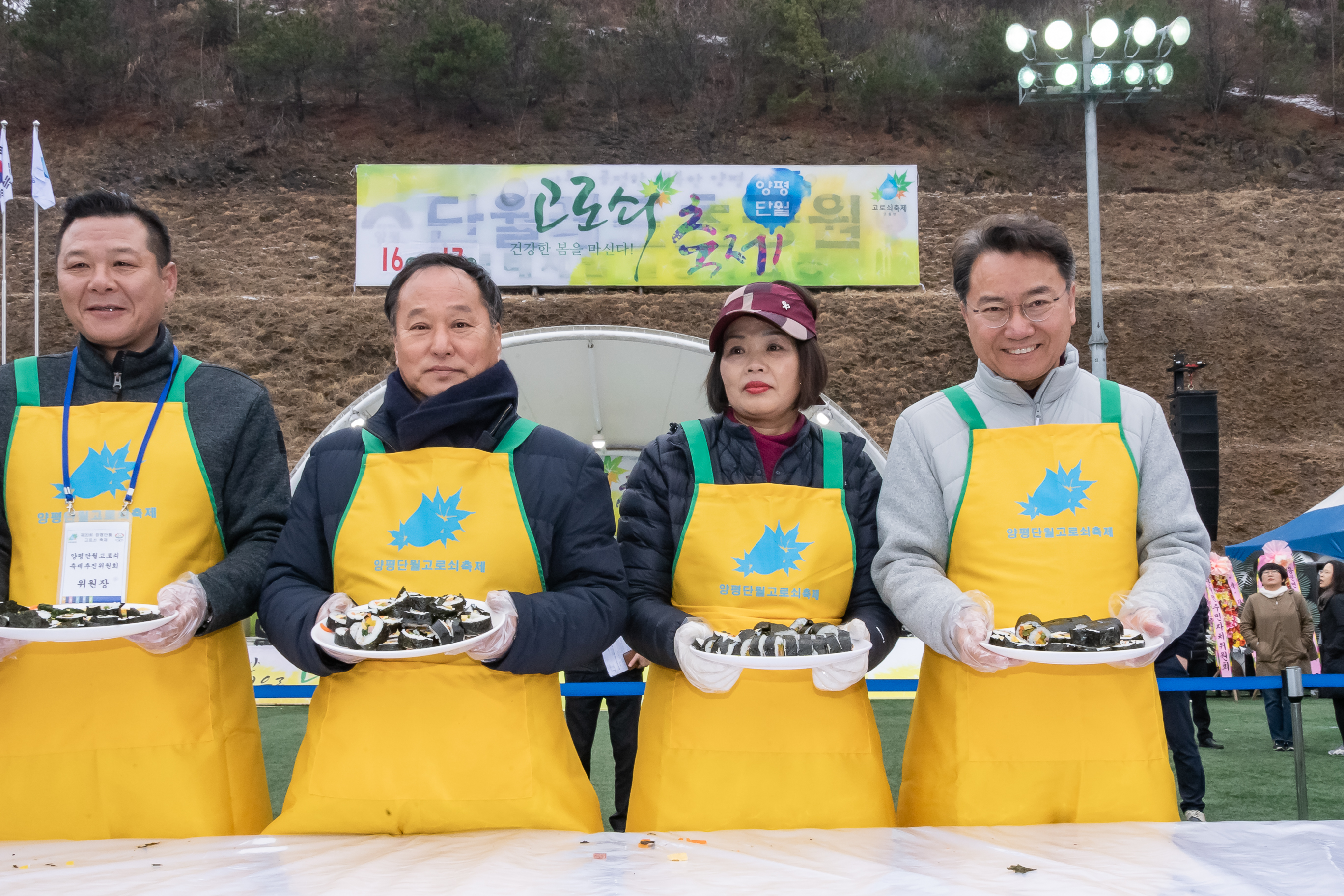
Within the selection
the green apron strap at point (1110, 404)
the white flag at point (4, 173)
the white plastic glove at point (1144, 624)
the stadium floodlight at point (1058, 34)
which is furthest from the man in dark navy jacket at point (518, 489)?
the white flag at point (4, 173)

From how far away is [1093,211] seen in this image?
38.4 ft

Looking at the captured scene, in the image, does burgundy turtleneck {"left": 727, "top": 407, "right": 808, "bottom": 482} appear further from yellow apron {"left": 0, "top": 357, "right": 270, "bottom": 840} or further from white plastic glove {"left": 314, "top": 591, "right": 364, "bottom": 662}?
yellow apron {"left": 0, "top": 357, "right": 270, "bottom": 840}

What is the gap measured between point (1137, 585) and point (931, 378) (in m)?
18.3

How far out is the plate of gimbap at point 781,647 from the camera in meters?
1.91

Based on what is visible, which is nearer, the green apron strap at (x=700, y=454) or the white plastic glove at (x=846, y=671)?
the white plastic glove at (x=846, y=671)

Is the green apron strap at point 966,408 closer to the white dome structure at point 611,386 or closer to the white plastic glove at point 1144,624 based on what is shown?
the white plastic glove at point 1144,624

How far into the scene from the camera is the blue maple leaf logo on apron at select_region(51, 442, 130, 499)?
2178 millimetres

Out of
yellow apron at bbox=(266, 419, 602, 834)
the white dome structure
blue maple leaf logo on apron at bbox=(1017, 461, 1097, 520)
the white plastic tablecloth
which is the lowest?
the white plastic tablecloth

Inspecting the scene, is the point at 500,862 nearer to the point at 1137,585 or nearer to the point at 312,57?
the point at 1137,585

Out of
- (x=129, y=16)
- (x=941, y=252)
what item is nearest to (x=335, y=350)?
(x=941, y=252)

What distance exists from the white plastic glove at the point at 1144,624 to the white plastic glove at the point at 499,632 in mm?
1129

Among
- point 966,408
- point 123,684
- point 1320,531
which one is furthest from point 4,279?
point 1320,531

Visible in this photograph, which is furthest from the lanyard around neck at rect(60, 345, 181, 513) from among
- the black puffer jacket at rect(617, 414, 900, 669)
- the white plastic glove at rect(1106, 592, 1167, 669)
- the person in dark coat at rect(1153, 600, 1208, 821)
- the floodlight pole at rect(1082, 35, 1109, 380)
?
the floodlight pole at rect(1082, 35, 1109, 380)

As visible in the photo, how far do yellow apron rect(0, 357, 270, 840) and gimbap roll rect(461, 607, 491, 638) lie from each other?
0.68 m
